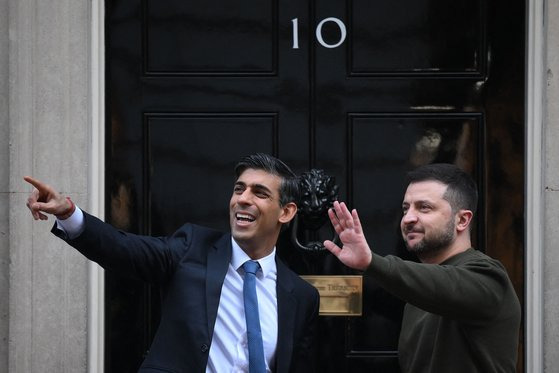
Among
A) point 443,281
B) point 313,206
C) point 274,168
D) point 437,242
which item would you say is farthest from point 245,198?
point 443,281

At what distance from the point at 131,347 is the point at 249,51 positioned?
1791 millimetres

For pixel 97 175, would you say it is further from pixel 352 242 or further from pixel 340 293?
pixel 352 242

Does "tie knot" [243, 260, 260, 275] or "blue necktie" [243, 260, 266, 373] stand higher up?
"tie knot" [243, 260, 260, 275]

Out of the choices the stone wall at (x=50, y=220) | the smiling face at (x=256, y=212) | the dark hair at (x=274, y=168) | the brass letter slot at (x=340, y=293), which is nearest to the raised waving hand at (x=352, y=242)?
the smiling face at (x=256, y=212)

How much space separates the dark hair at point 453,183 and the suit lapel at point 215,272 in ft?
3.08

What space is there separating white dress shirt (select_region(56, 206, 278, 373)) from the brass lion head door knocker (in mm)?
741

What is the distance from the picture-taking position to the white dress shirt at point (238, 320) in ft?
13.9

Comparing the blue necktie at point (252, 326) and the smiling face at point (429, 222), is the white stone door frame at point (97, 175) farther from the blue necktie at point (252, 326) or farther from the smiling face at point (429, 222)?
the smiling face at point (429, 222)

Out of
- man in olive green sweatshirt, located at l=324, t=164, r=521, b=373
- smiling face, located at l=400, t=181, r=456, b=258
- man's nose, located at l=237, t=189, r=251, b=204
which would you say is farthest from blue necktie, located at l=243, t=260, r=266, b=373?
smiling face, located at l=400, t=181, r=456, b=258

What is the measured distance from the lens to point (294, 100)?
5.42 metres

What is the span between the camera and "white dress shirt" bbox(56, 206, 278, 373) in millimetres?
4227

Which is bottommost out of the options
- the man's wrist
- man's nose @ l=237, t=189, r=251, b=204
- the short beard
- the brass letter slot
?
the brass letter slot

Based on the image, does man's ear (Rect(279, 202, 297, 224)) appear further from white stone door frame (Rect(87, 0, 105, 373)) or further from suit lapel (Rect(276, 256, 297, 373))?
white stone door frame (Rect(87, 0, 105, 373))

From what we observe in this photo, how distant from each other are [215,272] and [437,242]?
1038 millimetres
